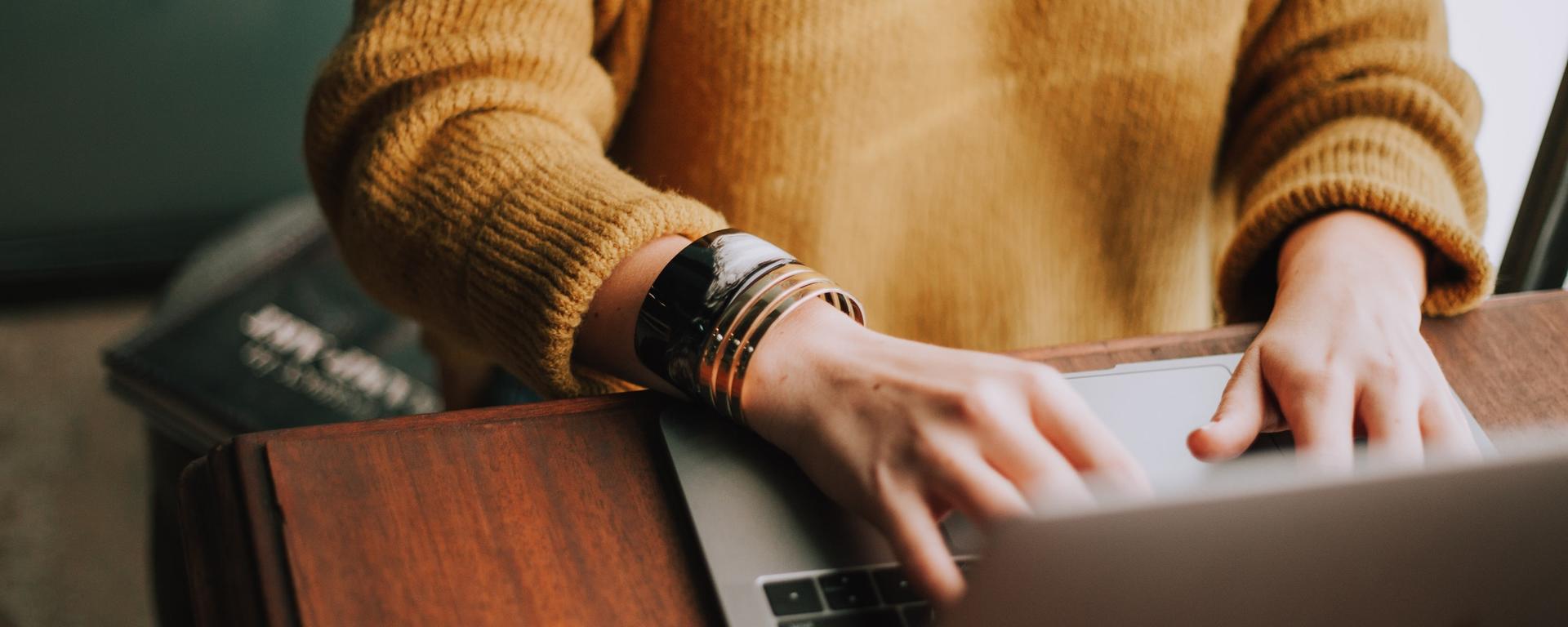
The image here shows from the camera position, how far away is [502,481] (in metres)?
0.41

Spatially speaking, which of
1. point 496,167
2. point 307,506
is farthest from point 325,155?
point 307,506

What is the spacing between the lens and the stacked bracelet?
0.45 metres

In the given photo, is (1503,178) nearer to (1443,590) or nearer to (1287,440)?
(1287,440)

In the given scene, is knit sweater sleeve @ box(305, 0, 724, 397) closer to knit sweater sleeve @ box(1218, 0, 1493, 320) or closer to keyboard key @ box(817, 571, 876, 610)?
keyboard key @ box(817, 571, 876, 610)

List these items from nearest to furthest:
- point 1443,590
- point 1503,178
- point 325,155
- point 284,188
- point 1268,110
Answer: point 1443,590 < point 325,155 < point 1268,110 < point 1503,178 < point 284,188

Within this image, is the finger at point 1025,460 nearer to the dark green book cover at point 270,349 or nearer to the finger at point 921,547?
the finger at point 921,547

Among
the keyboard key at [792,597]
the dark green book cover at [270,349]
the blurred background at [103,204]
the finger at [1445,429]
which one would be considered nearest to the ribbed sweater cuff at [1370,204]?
the finger at [1445,429]

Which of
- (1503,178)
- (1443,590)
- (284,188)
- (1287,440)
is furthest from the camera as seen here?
(284,188)

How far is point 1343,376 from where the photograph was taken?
0.48 metres

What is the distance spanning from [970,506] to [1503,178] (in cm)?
83

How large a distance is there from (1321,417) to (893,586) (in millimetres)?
208

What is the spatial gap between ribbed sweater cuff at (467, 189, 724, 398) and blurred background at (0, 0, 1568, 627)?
1.09 meters

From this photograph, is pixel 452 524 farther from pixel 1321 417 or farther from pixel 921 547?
pixel 1321 417

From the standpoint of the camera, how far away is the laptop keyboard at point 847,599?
38 cm
